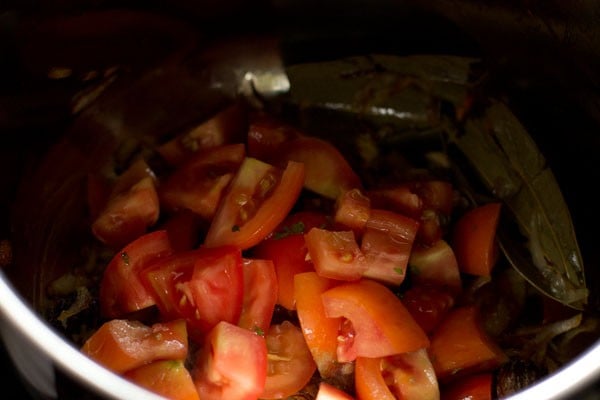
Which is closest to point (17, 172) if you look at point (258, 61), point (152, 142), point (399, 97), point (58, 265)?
point (58, 265)

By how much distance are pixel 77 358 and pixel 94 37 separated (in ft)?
2.13

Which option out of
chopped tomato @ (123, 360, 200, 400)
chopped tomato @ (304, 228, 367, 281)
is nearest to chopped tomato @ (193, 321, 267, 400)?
chopped tomato @ (123, 360, 200, 400)

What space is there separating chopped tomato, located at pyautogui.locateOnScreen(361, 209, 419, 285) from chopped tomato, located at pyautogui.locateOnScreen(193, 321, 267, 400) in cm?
20

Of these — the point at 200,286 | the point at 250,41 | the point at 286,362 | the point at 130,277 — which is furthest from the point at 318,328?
the point at 250,41

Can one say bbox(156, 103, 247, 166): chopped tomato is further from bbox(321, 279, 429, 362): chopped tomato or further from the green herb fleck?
bbox(321, 279, 429, 362): chopped tomato

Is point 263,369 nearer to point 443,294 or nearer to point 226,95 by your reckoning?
point 443,294

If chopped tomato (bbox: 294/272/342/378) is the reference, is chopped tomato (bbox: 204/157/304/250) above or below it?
above

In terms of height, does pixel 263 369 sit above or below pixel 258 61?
below

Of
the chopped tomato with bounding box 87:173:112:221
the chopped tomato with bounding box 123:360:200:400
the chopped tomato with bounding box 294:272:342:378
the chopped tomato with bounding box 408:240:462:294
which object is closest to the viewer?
the chopped tomato with bounding box 123:360:200:400

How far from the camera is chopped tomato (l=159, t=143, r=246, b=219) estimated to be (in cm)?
112

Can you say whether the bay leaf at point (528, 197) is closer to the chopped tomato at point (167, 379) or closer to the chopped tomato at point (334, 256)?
the chopped tomato at point (334, 256)

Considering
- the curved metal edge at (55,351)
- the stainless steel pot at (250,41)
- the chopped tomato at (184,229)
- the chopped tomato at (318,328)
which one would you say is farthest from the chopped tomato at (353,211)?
the curved metal edge at (55,351)

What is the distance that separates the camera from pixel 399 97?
1.31 m

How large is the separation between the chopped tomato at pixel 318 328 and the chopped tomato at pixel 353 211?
0.37 ft
